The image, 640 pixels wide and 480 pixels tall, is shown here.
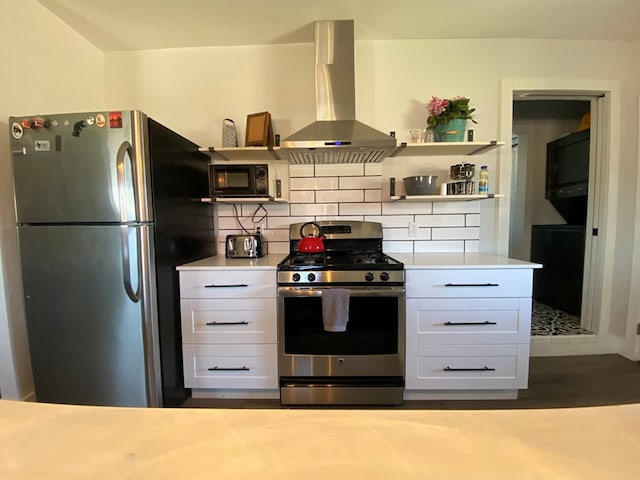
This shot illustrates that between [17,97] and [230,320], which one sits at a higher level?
[17,97]

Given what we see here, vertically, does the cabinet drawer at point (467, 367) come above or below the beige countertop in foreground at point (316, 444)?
below

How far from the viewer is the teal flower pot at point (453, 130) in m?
2.03

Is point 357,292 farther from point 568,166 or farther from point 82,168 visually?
point 568,166

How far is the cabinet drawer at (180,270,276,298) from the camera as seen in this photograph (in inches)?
69.1

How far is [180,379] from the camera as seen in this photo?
5.92ft

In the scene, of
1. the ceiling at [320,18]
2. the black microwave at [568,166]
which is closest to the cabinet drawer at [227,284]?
the ceiling at [320,18]

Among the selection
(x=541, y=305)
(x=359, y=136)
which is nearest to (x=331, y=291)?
(x=359, y=136)

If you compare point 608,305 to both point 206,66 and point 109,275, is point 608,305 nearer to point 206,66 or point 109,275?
point 109,275

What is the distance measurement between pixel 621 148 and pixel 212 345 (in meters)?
3.46

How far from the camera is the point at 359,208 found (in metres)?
2.31

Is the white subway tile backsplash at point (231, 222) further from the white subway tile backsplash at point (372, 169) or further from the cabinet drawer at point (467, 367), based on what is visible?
the cabinet drawer at point (467, 367)

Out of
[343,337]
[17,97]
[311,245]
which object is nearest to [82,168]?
[17,97]

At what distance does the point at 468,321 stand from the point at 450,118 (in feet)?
4.61

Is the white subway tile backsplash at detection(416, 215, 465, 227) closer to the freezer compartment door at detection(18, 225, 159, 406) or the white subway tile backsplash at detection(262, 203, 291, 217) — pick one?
the white subway tile backsplash at detection(262, 203, 291, 217)
